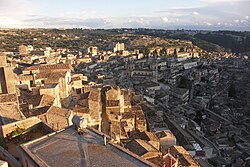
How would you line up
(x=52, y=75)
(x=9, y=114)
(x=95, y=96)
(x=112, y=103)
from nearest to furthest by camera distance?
(x=9, y=114) → (x=95, y=96) → (x=112, y=103) → (x=52, y=75)

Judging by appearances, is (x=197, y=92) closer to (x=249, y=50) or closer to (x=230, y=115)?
(x=230, y=115)

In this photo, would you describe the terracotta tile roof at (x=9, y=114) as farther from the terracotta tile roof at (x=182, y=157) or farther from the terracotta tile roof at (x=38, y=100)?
the terracotta tile roof at (x=182, y=157)

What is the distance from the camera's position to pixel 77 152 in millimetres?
7391

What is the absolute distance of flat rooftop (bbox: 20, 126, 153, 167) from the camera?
6.94m

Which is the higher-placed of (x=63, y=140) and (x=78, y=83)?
(x=63, y=140)

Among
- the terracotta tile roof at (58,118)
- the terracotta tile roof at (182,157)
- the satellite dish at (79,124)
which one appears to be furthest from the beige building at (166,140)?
the satellite dish at (79,124)

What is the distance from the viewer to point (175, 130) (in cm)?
2583

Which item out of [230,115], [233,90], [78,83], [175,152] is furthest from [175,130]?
[233,90]

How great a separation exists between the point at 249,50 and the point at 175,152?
113 meters

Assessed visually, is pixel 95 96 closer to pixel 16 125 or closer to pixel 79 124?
pixel 16 125

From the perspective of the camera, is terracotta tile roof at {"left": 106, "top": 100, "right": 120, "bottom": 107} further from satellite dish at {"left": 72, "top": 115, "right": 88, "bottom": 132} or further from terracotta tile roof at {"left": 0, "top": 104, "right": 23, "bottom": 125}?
satellite dish at {"left": 72, "top": 115, "right": 88, "bottom": 132}

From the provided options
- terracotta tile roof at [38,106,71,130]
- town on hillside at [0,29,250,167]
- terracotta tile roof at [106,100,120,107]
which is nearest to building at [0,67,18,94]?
town on hillside at [0,29,250,167]

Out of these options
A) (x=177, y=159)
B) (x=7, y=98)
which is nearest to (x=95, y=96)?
(x=7, y=98)

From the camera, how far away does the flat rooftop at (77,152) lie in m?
6.94
